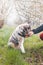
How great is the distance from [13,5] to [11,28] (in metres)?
0.26

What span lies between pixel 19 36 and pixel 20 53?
18 centimetres

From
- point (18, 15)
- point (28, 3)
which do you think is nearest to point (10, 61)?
point (18, 15)

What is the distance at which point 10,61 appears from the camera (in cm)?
237

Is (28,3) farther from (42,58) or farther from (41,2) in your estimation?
(42,58)

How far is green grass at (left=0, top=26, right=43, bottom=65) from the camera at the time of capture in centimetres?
238

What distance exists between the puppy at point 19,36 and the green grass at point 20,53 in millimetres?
44

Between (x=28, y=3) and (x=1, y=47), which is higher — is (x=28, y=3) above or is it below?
above

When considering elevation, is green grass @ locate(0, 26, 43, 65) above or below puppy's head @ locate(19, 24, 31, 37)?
below

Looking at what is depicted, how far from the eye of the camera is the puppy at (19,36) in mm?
2469

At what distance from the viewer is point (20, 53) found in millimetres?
2443

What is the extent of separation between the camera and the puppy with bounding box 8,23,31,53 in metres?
2.47

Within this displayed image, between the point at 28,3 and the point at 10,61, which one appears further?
the point at 28,3

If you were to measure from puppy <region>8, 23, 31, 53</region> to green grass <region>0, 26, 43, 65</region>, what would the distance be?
0.04m

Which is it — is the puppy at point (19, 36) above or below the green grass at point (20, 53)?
above
